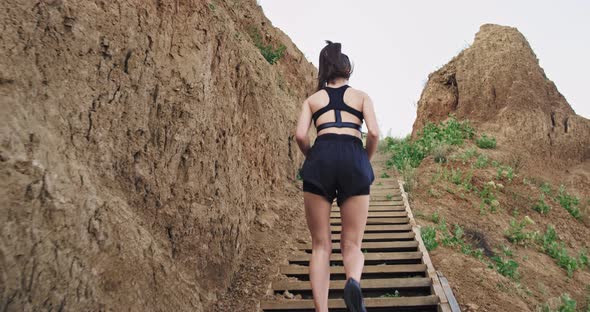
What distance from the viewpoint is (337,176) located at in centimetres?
317

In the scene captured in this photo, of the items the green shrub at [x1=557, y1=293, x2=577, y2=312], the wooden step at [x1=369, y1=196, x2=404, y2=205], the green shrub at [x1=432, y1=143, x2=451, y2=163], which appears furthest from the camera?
the green shrub at [x1=432, y1=143, x2=451, y2=163]

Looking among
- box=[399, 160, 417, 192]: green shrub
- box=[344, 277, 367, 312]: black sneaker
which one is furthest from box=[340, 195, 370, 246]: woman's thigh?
box=[399, 160, 417, 192]: green shrub

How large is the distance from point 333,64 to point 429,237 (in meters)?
4.16

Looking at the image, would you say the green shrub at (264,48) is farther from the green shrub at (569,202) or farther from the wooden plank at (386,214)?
the green shrub at (569,202)

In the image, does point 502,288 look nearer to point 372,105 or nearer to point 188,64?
point 372,105

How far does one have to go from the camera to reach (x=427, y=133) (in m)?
13.8

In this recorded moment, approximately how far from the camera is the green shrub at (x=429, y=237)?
6520mm

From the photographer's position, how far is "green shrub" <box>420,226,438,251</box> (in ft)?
21.4

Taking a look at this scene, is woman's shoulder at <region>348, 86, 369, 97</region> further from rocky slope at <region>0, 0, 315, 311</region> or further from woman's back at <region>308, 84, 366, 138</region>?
rocky slope at <region>0, 0, 315, 311</region>

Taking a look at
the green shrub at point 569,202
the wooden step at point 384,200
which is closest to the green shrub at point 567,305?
the wooden step at point 384,200

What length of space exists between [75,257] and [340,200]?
1711 mm

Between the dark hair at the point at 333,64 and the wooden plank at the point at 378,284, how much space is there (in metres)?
2.66

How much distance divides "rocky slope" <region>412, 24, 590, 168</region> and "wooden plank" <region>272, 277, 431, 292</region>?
326 inches

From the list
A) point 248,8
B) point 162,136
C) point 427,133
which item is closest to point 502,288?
point 162,136
